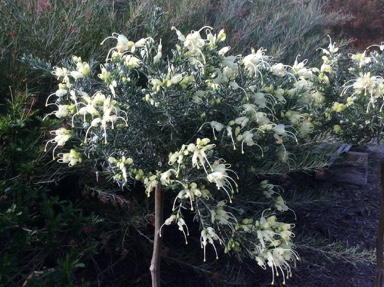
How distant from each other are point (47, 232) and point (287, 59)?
3.65m

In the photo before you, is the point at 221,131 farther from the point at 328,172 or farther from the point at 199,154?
the point at 328,172

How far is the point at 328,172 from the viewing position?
5.52m

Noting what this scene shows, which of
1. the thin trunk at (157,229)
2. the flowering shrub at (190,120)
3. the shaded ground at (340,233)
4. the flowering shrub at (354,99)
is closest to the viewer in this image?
the flowering shrub at (190,120)

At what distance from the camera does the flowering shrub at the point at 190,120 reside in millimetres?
2148

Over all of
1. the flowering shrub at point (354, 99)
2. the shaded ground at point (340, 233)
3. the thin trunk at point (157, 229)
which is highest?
the flowering shrub at point (354, 99)

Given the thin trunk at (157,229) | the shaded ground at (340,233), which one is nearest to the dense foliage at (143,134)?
the thin trunk at (157,229)

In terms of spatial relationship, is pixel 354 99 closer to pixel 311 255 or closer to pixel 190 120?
pixel 190 120

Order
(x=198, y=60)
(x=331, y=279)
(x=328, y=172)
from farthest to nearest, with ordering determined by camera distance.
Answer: (x=328, y=172)
(x=331, y=279)
(x=198, y=60)

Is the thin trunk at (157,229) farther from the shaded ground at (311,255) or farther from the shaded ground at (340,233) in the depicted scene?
the shaded ground at (340,233)

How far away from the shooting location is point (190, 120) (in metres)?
2.31

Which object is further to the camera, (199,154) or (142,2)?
(142,2)

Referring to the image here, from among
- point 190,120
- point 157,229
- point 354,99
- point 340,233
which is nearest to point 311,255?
point 340,233

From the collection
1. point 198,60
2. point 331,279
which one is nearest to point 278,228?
point 198,60

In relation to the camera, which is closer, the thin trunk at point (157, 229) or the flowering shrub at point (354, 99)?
the thin trunk at point (157, 229)
